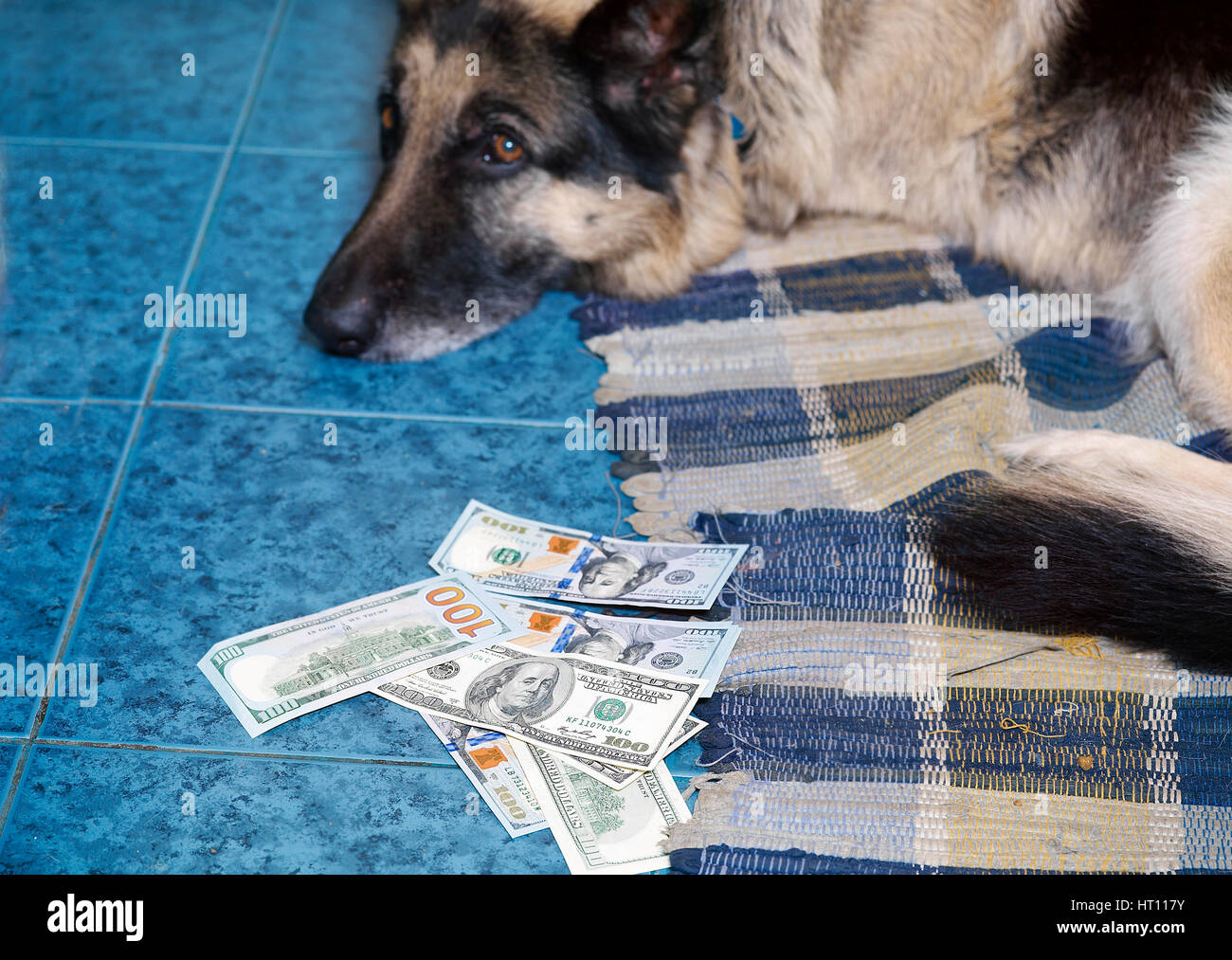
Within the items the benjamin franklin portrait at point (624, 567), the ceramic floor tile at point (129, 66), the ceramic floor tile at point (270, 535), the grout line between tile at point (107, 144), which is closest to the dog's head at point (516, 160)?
the ceramic floor tile at point (270, 535)

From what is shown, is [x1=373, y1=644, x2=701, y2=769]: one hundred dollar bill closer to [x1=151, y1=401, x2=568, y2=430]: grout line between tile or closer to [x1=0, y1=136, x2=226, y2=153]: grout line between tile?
[x1=151, y1=401, x2=568, y2=430]: grout line between tile

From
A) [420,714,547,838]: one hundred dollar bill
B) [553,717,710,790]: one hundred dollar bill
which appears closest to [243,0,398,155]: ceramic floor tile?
[420,714,547,838]: one hundred dollar bill

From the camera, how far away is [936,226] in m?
2.93

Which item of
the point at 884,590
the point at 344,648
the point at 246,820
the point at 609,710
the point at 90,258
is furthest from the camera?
the point at 90,258

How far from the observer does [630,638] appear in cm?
204

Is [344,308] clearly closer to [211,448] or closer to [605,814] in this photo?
[211,448]

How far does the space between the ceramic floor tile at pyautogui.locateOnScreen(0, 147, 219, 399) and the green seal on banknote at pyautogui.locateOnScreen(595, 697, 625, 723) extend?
1353 millimetres

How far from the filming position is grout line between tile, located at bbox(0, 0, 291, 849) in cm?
184

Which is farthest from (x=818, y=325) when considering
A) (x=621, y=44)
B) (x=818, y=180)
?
(x=621, y=44)

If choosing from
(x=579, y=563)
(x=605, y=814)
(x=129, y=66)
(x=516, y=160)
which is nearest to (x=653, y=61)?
(x=516, y=160)

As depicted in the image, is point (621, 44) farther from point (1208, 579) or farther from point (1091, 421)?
point (1208, 579)

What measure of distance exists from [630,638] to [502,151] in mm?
1165
